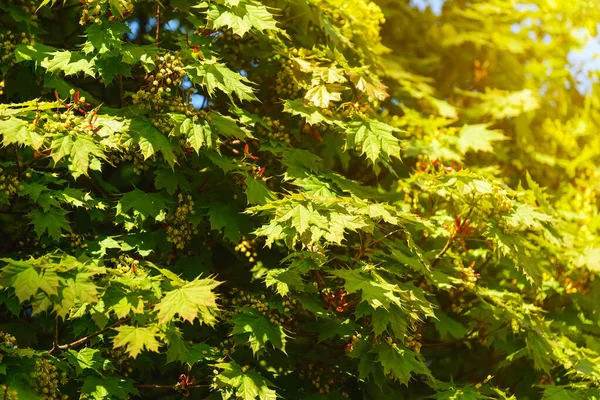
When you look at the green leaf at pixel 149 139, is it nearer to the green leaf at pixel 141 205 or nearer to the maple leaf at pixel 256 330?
the green leaf at pixel 141 205

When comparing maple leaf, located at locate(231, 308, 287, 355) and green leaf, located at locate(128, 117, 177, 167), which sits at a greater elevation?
green leaf, located at locate(128, 117, 177, 167)

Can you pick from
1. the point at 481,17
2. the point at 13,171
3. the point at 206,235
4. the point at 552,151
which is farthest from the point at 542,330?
the point at 481,17

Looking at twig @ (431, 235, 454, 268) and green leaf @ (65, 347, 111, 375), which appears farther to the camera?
twig @ (431, 235, 454, 268)

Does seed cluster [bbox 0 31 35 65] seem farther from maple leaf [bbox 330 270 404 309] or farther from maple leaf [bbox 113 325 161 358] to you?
maple leaf [bbox 330 270 404 309]

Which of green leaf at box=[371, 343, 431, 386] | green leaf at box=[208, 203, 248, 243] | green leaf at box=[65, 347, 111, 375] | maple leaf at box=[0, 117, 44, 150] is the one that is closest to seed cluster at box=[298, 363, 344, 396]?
green leaf at box=[371, 343, 431, 386]

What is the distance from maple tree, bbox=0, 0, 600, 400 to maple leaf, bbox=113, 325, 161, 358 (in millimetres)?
14

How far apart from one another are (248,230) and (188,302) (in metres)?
1.38

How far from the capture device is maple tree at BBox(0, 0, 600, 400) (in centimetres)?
479

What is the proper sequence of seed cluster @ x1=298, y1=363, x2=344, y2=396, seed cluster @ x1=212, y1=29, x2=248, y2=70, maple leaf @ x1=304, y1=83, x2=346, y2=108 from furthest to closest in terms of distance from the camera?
seed cluster @ x1=212, y1=29, x2=248, y2=70 → seed cluster @ x1=298, y1=363, x2=344, y2=396 → maple leaf @ x1=304, y1=83, x2=346, y2=108

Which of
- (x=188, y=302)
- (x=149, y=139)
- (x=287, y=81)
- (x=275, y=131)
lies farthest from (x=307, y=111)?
(x=188, y=302)

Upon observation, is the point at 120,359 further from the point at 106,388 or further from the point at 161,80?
the point at 161,80

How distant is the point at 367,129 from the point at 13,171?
2.72 metres

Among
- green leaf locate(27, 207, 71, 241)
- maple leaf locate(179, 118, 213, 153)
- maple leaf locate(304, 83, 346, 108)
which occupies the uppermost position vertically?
maple leaf locate(304, 83, 346, 108)

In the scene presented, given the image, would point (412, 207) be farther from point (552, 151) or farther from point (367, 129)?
point (552, 151)
